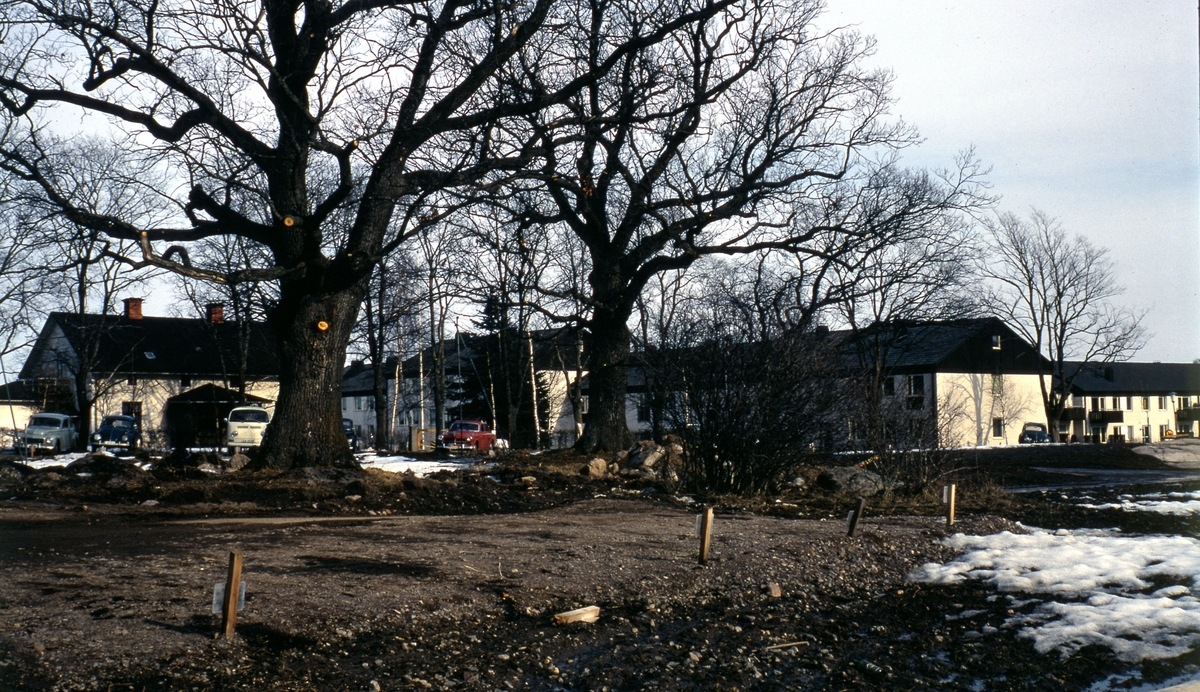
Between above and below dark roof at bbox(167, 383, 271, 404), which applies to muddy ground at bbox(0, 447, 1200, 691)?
below

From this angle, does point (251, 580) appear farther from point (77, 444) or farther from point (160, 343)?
point (160, 343)

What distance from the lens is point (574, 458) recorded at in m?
22.0

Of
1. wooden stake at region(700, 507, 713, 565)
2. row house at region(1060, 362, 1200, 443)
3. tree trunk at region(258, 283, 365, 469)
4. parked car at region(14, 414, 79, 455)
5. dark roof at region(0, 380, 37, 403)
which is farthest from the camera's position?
row house at region(1060, 362, 1200, 443)

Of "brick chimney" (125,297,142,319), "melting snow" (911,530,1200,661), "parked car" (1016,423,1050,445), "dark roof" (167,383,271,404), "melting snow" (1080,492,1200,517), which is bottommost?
"parked car" (1016,423,1050,445)

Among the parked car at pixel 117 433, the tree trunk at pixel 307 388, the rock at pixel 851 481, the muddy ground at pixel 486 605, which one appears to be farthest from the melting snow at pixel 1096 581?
the parked car at pixel 117 433

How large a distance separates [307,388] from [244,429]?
19.6m

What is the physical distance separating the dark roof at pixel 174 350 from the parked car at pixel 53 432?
930 centimetres

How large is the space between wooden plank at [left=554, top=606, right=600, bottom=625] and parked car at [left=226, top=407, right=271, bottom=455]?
29.1 meters

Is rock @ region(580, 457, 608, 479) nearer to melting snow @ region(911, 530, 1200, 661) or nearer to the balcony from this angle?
melting snow @ region(911, 530, 1200, 661)

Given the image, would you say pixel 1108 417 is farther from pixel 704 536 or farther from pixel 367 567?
pixel 367 567

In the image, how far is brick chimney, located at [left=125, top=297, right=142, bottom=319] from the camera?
52491 mm

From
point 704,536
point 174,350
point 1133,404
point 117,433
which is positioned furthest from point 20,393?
point 1133,404

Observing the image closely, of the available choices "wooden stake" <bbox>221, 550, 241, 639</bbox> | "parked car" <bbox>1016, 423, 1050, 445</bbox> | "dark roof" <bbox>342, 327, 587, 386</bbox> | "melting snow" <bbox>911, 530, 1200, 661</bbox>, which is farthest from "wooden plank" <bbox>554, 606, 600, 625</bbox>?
"parked car" <bbox>1016, 423, 1050, 445</bbox>

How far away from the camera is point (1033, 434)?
201ft
